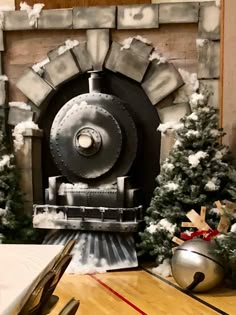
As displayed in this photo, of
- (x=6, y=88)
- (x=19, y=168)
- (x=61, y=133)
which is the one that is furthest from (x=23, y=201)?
(x=6, y=88)

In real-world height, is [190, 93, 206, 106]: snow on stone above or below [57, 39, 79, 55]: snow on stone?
below

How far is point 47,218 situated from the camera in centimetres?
386

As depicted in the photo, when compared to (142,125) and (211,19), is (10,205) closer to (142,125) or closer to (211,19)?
(142,125)

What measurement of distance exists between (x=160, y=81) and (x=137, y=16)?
20.2 inches

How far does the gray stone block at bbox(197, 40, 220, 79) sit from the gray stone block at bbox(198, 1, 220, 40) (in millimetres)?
53

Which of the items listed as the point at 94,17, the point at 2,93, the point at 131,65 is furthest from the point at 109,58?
the point at 2,93

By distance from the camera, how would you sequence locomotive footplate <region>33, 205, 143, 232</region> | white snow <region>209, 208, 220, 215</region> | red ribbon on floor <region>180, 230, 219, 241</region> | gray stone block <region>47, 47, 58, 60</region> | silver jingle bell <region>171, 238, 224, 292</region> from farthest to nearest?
gray stone block <region>47, 47, 58, 60</region> → locomotive footplate <region>33, 205, 143, 232</region> → white snow <region>209, 208, 220, 215</region> → red ribbon on floor <region>180, 230, 219, 241</region> → silver jingle bell <region>171, 238, 224, 292</region>

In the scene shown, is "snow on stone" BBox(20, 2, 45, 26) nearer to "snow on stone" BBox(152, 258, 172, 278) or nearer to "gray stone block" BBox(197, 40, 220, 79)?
"gray stone block" BBox(197, 40, 220, 79)

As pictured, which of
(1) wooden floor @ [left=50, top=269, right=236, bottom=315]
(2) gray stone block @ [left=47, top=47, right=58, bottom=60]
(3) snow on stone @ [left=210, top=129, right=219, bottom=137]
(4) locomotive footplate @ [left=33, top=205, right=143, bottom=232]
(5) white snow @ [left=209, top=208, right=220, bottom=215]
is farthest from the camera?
(2) gray stone block @ [left=47, top=47, right=58, bottom=60]

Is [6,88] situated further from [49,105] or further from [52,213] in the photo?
[52,213]

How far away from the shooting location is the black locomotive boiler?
3742 mm

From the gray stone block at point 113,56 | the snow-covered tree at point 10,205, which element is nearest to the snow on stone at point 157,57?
the gray stone block at point 113,56

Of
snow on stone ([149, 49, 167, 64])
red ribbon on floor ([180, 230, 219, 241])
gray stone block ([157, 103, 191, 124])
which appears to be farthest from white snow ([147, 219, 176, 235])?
snow on stone ([149, 49, 167, 64])

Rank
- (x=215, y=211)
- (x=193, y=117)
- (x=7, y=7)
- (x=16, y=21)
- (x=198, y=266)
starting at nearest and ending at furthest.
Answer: (x=198, y=266) < (x=215, y=211) < (x=193, y=117) < (x=16, y=21) < (x=7, y=7)
